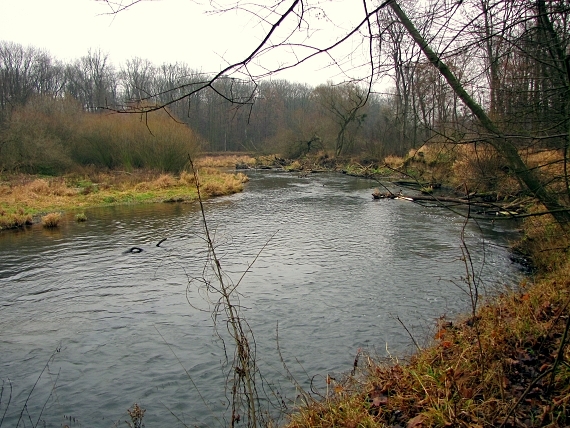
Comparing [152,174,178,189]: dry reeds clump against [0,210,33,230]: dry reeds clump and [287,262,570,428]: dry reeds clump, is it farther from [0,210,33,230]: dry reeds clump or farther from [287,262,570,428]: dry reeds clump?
[287,262,570,428]: dry reeds clump

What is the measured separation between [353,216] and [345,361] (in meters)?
12.0

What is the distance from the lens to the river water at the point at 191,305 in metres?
5.70

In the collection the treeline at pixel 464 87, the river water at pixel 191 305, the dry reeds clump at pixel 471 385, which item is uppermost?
the treeline at pixel 464 87

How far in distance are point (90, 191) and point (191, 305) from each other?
1991 cm

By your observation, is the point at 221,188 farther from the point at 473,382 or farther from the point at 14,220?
the point at 473,382

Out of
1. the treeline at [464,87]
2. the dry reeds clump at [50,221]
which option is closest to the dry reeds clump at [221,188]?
the dry reeds clump at [50,221]

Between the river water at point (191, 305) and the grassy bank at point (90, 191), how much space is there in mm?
3396

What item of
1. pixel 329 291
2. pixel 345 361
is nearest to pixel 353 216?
pixel 329 291

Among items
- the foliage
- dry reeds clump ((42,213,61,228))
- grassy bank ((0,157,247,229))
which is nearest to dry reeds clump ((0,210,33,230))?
grassy bank ((0,157,247,229))

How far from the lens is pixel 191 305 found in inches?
281

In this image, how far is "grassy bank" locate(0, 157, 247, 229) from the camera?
19.2 metres

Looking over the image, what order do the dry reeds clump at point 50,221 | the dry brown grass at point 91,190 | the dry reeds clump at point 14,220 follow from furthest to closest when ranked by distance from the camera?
1. the dry brown grass at point 91,190
2. the dry reeds clump at point 50,221
3. the dry reeds clump at point 14,220

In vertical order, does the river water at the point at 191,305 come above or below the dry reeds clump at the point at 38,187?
below

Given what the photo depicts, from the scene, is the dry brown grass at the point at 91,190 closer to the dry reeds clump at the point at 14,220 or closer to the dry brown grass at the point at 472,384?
the dry reeds clump at the point at 14,220
